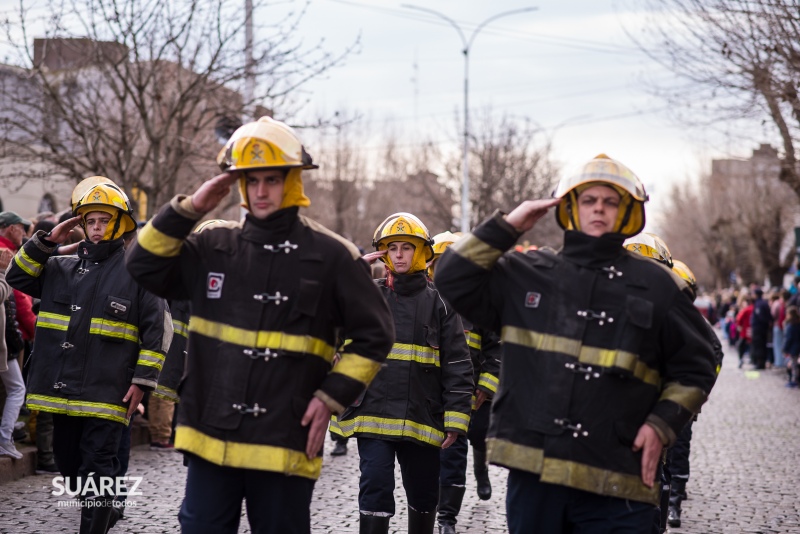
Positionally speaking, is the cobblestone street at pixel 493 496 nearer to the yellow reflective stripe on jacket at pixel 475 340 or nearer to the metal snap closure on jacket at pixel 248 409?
the yellow reflective stripe on jacket at pixel 475 340

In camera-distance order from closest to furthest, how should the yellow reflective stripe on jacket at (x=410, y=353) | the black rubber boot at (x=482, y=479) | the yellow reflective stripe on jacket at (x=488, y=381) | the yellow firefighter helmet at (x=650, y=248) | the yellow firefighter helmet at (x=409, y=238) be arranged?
1. the yellow reflective stripe on jacket at (x=410, y=353)
2. the yellow firefighter helmet at (x=409, y=238)
3. the yellow firefighter helmet at (x=650, y=248)
4. the yellow reflective stripe on jacket at (x=488, y=381)
5. the black rubber boot at (x=482, y=479)

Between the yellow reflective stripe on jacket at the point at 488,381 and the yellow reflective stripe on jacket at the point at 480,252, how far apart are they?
3.77m

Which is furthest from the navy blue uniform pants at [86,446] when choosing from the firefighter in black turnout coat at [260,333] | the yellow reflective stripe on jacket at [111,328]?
the firefighter in black turnout coat at [260,333]

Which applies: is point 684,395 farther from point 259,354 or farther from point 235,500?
point 235,500

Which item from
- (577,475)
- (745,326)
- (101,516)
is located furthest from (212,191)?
(745,326)

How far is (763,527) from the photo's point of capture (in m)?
8.82

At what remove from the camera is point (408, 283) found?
721 cm

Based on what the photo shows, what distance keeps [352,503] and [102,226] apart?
11.2ft

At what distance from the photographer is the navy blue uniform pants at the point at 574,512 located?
4363 mm

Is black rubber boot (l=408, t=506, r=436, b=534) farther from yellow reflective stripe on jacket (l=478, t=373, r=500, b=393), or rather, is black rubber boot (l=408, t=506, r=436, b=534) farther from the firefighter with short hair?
the firefighter with short hair

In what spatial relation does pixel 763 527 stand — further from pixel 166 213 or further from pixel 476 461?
pixel 166 213

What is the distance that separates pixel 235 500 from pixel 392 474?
247 centimetres

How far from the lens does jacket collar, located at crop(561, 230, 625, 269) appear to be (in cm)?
450

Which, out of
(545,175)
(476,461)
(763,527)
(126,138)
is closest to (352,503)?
(476,461)
